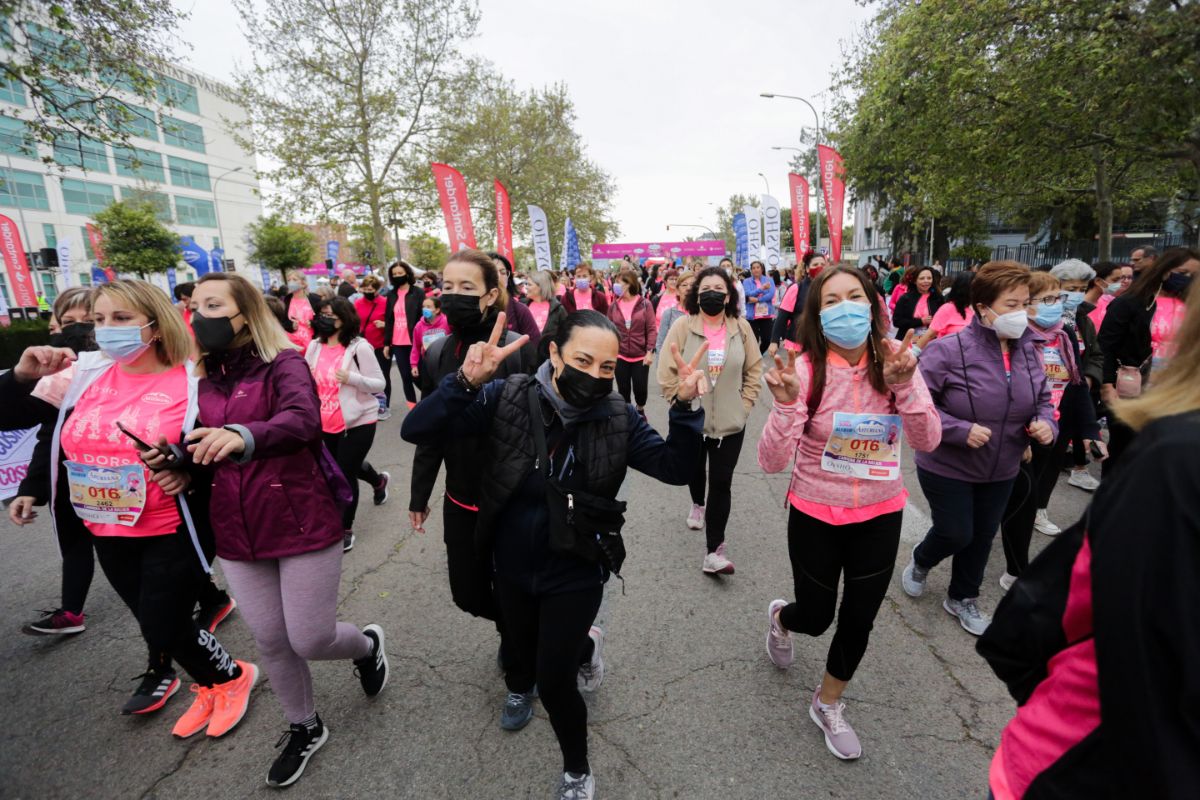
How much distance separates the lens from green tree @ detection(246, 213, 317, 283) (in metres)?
42.3

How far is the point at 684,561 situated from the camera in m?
4.17

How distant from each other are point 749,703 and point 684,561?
1448 millimetres

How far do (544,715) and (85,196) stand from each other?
57.0m

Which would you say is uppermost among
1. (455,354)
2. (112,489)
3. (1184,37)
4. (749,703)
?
(1184,37)

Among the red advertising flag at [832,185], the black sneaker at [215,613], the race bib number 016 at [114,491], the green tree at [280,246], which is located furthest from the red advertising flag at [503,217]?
the green tree at [280,246]

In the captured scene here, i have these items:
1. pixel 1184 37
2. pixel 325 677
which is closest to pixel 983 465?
pixel 325 677

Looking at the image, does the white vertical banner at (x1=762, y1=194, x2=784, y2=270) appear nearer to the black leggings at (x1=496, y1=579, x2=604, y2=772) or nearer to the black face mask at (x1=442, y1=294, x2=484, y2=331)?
the black face mask at (x1=442, y1=294, x2=484, y2=331)

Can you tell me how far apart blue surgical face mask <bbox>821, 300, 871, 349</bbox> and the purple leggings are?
7.55ft

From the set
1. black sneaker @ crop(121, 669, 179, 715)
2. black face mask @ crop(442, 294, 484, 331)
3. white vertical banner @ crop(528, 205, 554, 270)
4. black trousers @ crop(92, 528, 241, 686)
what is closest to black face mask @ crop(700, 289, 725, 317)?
black face mask @ crop(442, 294, 484, 331)

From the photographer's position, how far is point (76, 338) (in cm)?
313

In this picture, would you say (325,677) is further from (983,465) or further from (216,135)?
(216,135)

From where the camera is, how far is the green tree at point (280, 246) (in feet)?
139

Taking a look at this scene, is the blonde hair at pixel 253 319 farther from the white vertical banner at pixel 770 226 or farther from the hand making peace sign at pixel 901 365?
the white vertical banner at pixel 770 226

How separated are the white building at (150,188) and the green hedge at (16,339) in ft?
74.1
